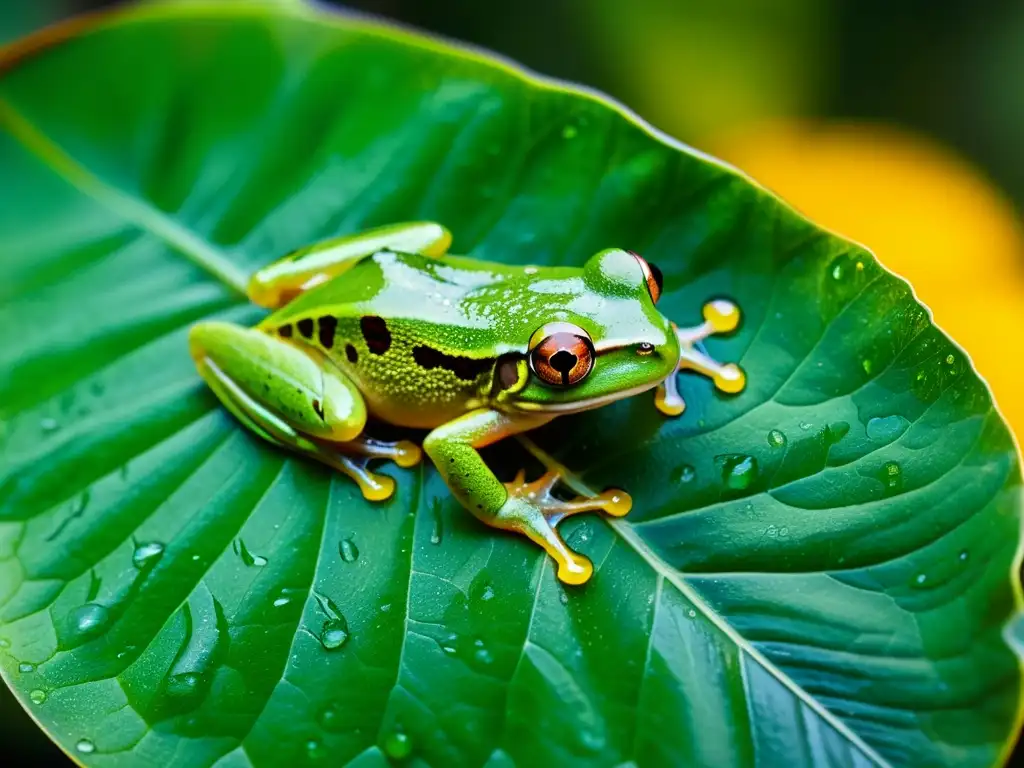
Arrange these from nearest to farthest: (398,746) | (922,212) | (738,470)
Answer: (398,746), (738,470), (922,212)

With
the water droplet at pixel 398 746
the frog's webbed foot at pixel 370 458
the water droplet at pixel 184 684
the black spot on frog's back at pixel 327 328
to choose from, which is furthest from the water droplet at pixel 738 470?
the water droplet at pixel 184 684

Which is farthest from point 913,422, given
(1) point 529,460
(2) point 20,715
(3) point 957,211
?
(2) point 20,715

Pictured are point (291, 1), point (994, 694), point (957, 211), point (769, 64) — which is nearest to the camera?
point (994, 694)

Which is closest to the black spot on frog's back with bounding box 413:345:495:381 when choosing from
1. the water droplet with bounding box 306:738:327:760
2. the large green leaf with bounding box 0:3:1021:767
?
the large green leaf with bounding box 0:3:1021:767

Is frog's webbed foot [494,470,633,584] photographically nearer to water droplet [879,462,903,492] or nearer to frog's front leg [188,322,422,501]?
frog's front leg [188,322,422,501]

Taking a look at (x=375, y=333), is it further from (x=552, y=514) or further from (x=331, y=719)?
(x=331, y=719)

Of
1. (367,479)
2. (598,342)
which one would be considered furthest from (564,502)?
(367,479)

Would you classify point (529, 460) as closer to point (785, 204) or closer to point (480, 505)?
point (480, 505)
